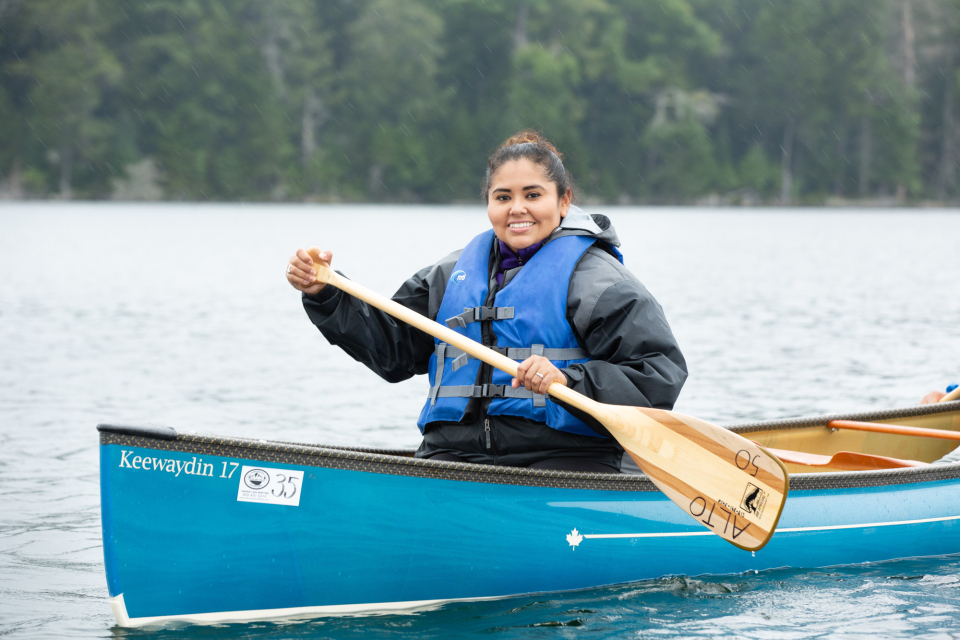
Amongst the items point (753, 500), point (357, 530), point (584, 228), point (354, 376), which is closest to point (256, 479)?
point (357, 530)

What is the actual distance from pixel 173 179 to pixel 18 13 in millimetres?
8900

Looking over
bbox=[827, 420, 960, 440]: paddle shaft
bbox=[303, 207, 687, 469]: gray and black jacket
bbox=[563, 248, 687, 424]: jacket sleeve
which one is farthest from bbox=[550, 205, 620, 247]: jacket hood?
bbox=[827, 420, 960, 440]: paddle shaft

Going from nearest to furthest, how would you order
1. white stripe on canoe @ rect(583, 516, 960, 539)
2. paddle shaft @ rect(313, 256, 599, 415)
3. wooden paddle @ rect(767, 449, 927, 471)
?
paddle shaft @ rect(313, 256, 599, 415) → white stripe on canoe @ rect(583, 516, 960, 539) → wooden paddle @ rect(767, 449, 927, 471)

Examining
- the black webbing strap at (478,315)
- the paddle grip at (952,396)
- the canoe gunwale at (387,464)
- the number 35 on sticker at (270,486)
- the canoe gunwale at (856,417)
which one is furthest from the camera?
the paddle grip at (952,396)

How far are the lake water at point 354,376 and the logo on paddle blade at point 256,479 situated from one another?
48cm

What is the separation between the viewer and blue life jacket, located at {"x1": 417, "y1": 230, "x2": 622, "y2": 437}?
364 cm

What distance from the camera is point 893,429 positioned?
4.94 metres

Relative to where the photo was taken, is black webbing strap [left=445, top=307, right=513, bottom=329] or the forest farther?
the forest

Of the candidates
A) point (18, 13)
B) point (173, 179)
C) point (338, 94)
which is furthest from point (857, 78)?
point (18, 13)

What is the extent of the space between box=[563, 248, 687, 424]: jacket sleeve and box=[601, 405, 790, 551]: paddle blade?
0.17 meters

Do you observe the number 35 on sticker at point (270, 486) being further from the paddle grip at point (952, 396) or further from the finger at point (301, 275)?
the paddle grip at point (952, 396)

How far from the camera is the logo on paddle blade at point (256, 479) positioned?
11.0 feet

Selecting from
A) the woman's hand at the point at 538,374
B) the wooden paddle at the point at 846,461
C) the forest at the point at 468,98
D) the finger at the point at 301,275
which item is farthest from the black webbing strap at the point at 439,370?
the forest at the point at 468,98

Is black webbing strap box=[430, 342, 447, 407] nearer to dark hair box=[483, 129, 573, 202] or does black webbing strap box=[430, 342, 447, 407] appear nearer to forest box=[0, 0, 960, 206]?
dark hair box=[483, 129, 573, 202]
